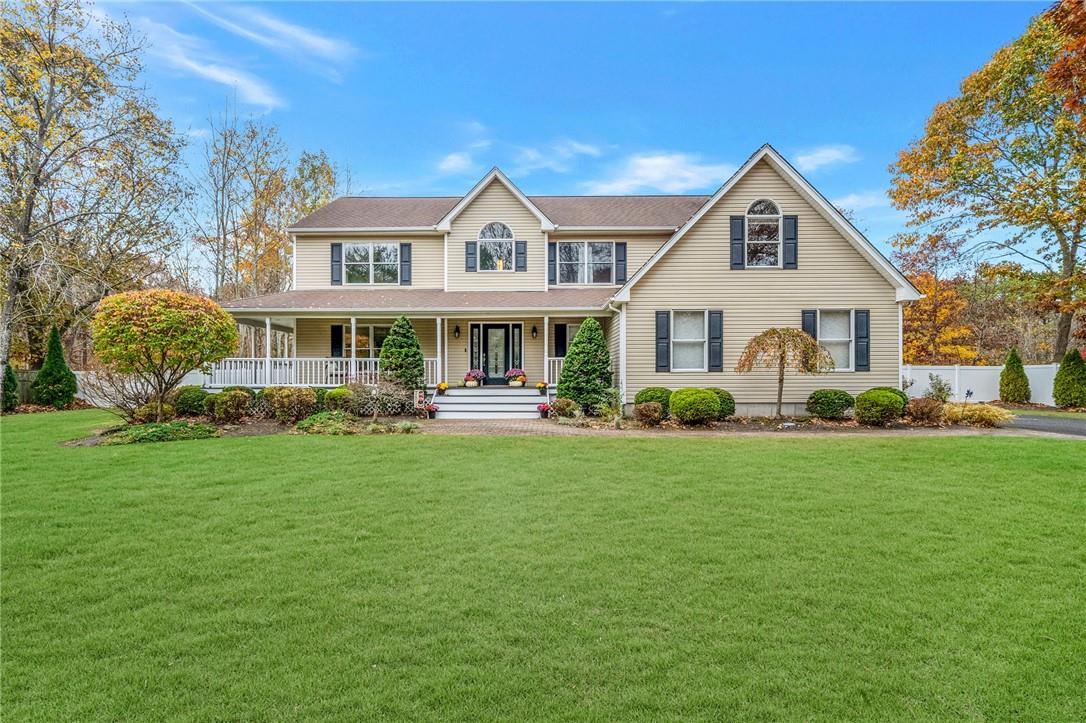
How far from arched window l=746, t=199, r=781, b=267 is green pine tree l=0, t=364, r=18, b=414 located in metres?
24.5

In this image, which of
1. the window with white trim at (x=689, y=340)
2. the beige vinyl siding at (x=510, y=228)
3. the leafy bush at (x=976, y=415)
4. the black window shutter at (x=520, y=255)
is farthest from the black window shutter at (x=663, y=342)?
the leafy bush at (x=976, y=415)

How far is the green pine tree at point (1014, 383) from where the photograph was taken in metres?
20.2

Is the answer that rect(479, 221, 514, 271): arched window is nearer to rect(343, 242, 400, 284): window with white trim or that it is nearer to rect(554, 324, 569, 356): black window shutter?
rect(554, 324, 569, 356): black window shutter

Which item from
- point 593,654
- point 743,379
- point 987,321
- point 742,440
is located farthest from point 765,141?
point 987,321

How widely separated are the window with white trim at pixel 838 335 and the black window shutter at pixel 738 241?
8.66 feet

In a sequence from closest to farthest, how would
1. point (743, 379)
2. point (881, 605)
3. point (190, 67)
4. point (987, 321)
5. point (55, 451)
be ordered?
point (881, 605)
point (55, 451)
point (743, 379)
point (190, 67)
point (987, 321)

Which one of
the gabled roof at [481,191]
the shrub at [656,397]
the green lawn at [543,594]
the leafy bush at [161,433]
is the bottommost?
→ the green lawn at [543,594]

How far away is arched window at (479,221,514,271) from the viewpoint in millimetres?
18531

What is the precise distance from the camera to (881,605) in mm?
3988

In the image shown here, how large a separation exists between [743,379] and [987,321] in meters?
23.0

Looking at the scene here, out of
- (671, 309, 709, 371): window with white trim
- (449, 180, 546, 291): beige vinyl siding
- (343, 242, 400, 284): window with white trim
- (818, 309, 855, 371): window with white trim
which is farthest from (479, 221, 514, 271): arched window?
(818, 309, 855, 371): window with white trim

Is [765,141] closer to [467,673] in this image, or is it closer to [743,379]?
[743,379]

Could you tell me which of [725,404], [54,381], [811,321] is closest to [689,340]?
[725,404]

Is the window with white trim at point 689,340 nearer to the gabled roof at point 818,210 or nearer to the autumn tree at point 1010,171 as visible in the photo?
the gabled roof at point 818,210
